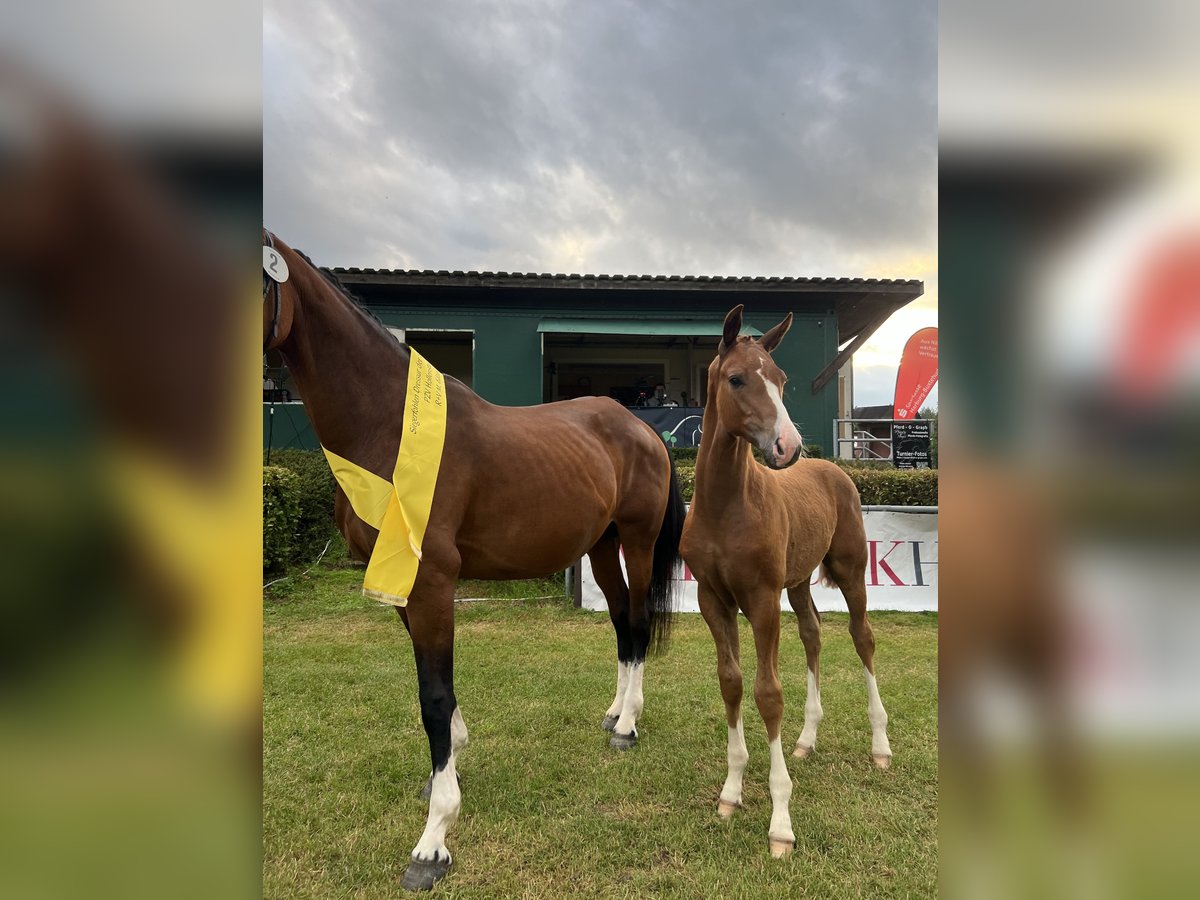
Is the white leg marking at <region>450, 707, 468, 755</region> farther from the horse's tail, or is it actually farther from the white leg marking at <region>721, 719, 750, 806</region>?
the horse's tail

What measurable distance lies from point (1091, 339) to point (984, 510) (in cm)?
17

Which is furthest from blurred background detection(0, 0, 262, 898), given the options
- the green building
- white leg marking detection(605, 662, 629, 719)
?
the green building

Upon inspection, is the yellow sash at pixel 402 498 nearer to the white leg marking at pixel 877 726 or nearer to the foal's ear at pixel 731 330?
the foal's ear at pixel 731 330

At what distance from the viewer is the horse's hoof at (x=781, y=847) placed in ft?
7.98

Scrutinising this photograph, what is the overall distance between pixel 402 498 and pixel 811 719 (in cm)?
247

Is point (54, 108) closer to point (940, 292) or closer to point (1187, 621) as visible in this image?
point (940, 292)

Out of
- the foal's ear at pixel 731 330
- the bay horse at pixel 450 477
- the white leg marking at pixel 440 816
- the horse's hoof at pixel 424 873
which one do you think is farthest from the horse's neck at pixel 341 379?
the horse's hoof at pixel 424 873

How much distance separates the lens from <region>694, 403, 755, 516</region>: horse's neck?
8.75ft

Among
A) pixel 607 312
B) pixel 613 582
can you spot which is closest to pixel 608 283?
pixel 607 312

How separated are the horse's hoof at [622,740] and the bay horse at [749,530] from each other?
2.50ft

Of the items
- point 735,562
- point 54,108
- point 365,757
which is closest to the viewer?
point 54,108

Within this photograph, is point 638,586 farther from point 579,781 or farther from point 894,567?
point 894,567

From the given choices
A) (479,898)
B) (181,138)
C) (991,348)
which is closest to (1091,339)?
(991,348)

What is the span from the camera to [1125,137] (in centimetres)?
51
